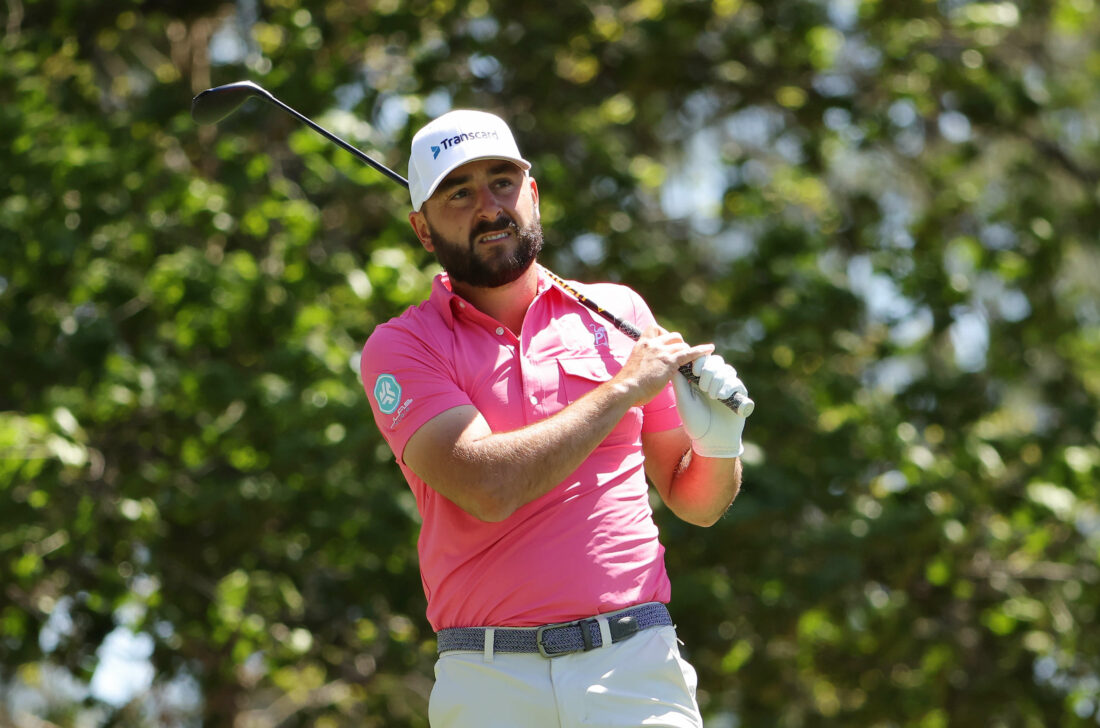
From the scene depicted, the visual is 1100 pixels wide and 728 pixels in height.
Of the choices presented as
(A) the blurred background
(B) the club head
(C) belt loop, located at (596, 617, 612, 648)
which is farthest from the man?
(A) the blurred background

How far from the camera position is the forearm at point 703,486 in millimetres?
2736

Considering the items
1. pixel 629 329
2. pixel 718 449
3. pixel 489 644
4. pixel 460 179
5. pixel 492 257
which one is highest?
pixel 460 179

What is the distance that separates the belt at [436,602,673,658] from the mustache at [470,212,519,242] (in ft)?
2.54

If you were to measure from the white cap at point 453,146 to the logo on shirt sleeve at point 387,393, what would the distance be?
1.23 feet

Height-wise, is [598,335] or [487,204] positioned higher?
[487,204]

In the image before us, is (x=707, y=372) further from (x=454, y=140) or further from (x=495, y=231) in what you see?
(x=454, y=140)

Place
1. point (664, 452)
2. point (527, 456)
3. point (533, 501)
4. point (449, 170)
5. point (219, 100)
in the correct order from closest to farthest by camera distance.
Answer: point (527, 456), point (533, 501), point (449, 170), point (664, 452), point (219, 100)

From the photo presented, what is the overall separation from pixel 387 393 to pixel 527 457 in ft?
1.17

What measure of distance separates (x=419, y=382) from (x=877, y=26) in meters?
5.44

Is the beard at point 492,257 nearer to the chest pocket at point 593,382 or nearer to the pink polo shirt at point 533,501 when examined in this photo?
the pink polo shirt at point 533,501

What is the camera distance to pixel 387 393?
2646mm

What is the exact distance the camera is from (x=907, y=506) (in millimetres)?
6293

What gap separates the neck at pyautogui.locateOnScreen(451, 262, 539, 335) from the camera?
2789 mm

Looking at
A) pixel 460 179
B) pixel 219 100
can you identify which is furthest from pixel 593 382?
pixel 219 100
